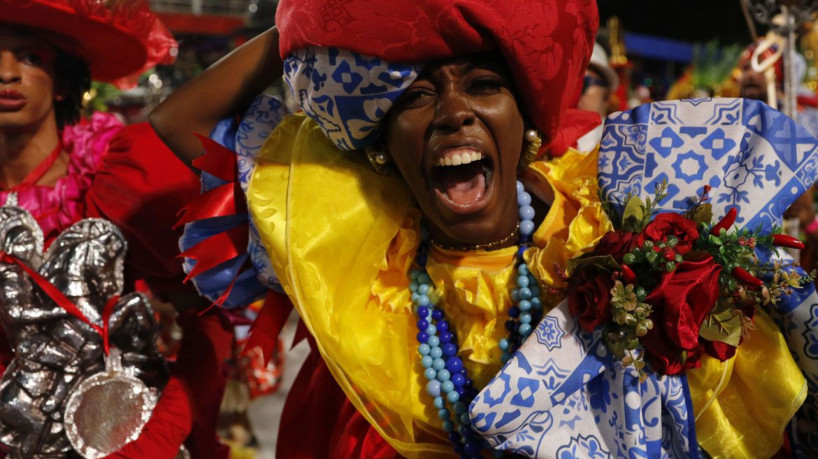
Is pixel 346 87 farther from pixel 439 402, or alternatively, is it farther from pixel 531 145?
pixel 439 402

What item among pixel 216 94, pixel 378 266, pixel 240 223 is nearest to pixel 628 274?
pixel 378 266

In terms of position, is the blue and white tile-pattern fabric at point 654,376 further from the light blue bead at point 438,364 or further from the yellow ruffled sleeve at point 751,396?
the light blue bead at point 438,364

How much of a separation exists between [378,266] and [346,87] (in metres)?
0.42

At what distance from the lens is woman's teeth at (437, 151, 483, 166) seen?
5.16 ft

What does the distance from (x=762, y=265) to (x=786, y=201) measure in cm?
15

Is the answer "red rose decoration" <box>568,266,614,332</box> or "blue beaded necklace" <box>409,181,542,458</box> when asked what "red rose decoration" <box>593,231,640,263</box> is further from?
"blue beaded necklace" <box>409,181,542,458</box>

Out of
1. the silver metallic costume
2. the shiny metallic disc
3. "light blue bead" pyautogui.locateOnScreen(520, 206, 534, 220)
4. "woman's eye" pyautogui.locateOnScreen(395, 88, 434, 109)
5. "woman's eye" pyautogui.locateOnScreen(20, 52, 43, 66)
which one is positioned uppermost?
"woman's eye" pyautogui.locateOnScreen(395, 88, 434, 109)

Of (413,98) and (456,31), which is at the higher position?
(456,31)

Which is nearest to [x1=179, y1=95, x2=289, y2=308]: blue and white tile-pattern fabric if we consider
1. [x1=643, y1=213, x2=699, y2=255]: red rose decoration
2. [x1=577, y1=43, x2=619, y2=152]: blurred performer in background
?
[x1=643, y1=213, x2=699, y2=255]: red rose decoration

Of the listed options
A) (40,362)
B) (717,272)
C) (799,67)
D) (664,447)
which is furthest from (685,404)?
(799,67)

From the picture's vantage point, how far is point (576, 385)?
61.7 inches

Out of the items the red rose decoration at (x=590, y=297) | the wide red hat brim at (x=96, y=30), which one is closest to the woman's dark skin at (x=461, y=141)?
the red rose decoration at (x=590, y=297)

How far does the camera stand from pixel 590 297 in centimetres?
154

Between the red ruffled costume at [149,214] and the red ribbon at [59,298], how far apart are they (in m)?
Result: 0.17
